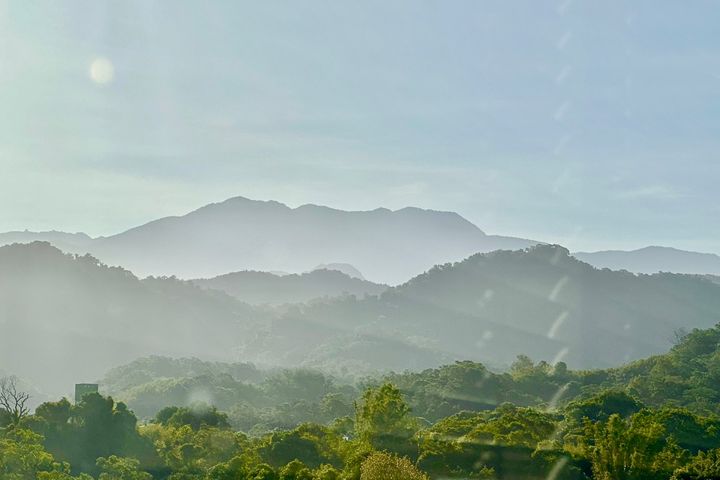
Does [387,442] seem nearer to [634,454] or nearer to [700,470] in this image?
[634,454]

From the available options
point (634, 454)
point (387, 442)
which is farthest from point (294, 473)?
point (634, 454)

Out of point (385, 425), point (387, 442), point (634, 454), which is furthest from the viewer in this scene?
point (385, 425)

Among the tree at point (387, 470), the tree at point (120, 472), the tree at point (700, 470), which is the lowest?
the tree at point (120, 472)

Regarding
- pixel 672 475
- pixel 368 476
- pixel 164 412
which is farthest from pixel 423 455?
pixel 164 412

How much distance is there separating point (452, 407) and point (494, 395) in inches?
320

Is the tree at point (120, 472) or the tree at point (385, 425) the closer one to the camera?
the tree at point (120, 472)

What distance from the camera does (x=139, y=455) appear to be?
43.3 metres

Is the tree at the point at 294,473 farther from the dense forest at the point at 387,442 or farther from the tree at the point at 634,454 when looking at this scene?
the tree at the point at 634,454

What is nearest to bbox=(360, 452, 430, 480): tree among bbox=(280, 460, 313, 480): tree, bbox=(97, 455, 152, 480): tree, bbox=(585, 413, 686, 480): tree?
bbox=(280, 460, 313, 480): tree

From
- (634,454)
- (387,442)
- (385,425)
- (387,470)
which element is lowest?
(634,454)

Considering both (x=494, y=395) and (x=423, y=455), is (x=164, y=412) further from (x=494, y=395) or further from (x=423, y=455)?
(x=494, y=395)

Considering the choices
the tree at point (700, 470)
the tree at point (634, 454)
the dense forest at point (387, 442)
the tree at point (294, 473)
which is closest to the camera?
the tree at point (294, 473)

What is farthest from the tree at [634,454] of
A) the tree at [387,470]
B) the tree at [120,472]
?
the tree at [120,472]

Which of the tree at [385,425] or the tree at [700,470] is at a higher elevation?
the tree at [385,425]
